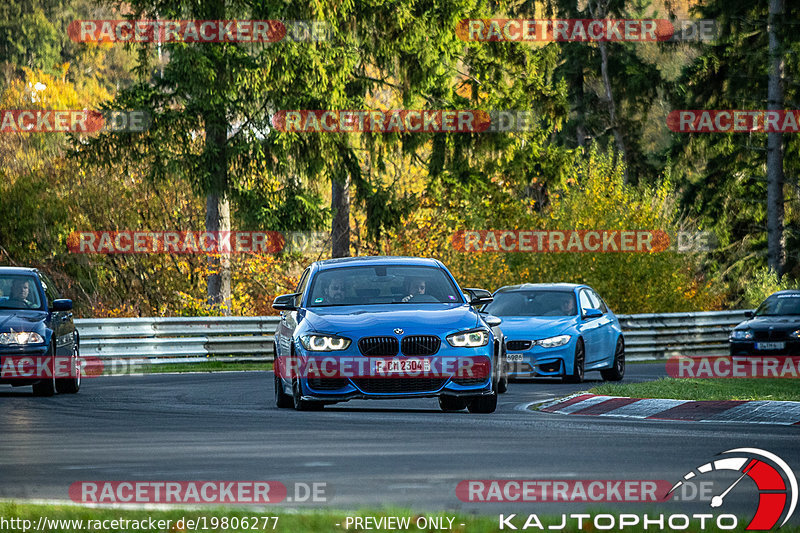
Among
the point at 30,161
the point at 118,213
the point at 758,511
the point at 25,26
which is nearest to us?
the point at 758,511

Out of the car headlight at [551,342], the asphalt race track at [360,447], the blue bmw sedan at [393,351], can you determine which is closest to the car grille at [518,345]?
the car headlight at [551,342]

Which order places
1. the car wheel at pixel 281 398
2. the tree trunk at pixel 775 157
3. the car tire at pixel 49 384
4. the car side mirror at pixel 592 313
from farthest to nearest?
the tree trunk at pixel 775 157 < the car side mirror at pixel 592 313 < the car tire at pixel 49 384 < the car wheel at pixel 281 398

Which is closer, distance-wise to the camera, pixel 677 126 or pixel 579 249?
pixel 579 249

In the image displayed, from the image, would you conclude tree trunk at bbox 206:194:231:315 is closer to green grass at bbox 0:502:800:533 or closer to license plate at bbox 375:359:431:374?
license plate at bbox 375:359:431:374

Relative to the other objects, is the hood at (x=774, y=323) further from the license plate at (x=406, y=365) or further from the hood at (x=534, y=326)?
the license plate at (x=406, y=365)

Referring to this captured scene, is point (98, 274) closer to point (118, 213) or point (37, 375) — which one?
point (118, 213)

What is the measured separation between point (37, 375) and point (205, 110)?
17983 millimetres

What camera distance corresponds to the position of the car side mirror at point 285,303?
17.4 metres

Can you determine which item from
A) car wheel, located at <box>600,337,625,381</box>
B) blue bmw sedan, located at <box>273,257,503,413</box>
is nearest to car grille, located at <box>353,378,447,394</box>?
blue bmw sedan, located at <box>273,257,503,413</box>

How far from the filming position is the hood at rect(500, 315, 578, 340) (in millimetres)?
23297

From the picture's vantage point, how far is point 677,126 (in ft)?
177

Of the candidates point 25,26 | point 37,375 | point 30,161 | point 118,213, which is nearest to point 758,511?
point 37,375

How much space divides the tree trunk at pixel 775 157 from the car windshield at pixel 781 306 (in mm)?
16504

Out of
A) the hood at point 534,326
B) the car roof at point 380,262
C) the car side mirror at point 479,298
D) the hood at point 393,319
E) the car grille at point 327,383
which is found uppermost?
the car roof at point 380,262
